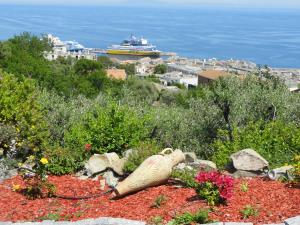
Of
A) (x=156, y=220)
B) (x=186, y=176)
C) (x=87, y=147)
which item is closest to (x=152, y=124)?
(x=87, y=147)

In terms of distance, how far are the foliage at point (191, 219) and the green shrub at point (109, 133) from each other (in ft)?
11.8

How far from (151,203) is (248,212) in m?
1.39

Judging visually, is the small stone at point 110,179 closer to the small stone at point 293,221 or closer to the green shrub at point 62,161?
the green shrub at point 62,161

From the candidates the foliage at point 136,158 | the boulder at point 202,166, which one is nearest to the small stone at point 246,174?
the boulder at point 202,166

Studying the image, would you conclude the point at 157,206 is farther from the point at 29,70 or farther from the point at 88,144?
the point at 29,70

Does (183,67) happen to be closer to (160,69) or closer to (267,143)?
(160,69)

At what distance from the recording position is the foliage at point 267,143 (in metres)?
8.89

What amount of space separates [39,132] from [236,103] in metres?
4.81

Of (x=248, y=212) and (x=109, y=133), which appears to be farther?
(x=109, y=133)

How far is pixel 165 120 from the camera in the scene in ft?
38.4

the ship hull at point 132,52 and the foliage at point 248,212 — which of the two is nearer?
the foliage at point 248,212

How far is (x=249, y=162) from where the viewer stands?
7.80 m

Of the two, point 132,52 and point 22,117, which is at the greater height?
point 132,52

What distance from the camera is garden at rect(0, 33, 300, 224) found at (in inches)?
242
